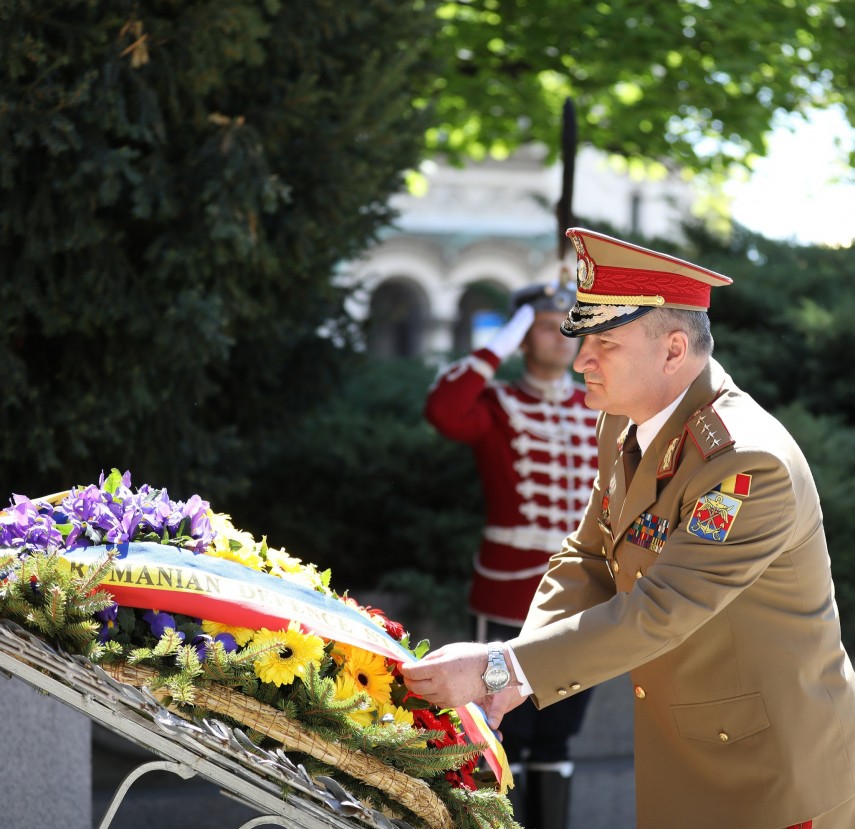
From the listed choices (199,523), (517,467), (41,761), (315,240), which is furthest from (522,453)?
(199,523)

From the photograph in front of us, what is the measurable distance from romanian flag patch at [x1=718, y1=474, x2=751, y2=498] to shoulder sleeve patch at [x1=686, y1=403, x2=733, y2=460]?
0.24ft

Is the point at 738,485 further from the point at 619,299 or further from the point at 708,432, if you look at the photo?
the point at 619,299

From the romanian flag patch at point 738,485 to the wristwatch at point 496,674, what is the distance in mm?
547

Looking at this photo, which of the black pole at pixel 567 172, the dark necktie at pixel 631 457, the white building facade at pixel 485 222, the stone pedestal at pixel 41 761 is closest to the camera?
the dark necktie at pixel 631 457

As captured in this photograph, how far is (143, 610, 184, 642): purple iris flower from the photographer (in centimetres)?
224

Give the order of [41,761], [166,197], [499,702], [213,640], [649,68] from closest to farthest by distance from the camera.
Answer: [213,640] → [499,702] → [41,761] → [166,197] → [649,68]

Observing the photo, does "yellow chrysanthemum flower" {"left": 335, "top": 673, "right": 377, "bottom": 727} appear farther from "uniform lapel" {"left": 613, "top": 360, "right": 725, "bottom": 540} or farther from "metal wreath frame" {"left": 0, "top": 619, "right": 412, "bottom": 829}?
"uniform lapel" {"left": 613, "top": 360, "right": 725, "bottom": 540}

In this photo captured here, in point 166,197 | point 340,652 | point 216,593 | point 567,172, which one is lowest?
point 340,652

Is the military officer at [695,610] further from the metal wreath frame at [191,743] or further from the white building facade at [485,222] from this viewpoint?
the white building facade at [485,222]

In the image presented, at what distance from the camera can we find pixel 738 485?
2340 millimetres

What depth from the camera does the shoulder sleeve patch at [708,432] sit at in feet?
7.86

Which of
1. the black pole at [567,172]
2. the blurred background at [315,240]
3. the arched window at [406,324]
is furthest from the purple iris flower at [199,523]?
the arched window at [406,324]

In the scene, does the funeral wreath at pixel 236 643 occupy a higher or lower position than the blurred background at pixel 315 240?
lower

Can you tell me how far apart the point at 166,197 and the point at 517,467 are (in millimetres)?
1616
